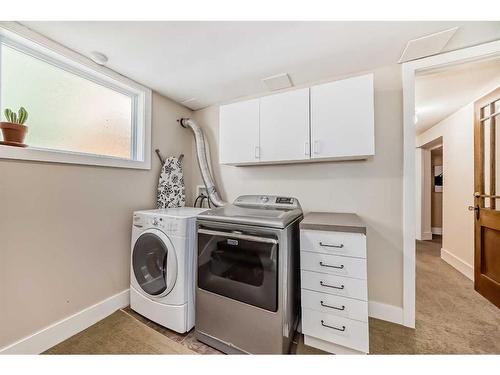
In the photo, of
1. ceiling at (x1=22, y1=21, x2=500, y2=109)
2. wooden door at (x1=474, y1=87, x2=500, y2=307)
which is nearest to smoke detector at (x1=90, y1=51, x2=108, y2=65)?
ceiling at (x1=22, y1=21, x2=500, y2=109)

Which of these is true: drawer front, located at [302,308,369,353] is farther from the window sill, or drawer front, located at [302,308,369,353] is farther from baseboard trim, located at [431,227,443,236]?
baseboard trim, located at [431,227,443,236]

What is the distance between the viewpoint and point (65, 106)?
1.64 metres

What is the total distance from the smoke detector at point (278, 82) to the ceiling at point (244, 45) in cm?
5

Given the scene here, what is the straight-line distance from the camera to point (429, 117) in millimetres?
3188

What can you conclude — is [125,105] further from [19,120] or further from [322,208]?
[322,208]

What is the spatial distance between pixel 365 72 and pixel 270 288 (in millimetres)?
1976

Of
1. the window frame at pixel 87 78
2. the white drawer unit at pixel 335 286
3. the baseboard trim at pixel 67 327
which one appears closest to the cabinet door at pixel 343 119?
the white drawer unit at pixel 335 286

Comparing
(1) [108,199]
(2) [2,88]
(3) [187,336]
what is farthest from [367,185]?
(2) [2,88]

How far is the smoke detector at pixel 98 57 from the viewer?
1.54 meters

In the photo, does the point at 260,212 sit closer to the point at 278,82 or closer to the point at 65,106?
the point at 278,82

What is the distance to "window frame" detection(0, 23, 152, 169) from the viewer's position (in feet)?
4.27

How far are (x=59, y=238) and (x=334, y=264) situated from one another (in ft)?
6.45

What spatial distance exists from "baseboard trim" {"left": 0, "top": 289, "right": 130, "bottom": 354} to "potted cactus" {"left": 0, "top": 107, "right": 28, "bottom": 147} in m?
1.28
